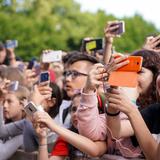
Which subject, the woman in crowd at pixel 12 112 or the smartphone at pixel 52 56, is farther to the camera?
the smartphone at pixel 52 56

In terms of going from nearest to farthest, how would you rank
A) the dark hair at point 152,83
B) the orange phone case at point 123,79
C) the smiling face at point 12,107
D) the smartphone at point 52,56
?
1. the orange phone case at point 123,79
2. the dark hair at point 152,83
3. the smiling face at point 12,107
4. the smartphone at point 52,56

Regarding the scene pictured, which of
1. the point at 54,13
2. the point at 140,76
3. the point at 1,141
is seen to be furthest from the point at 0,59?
the point at 54,13

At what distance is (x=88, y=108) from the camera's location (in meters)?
3.02

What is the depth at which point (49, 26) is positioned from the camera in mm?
53344

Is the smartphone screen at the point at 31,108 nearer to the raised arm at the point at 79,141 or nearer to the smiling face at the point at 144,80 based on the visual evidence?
the raised arm at the point at 79,141

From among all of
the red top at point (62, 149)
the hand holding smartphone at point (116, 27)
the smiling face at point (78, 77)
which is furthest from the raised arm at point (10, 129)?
the hand holding smartphone at point (116, 27)

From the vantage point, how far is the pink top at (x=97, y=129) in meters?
3.02

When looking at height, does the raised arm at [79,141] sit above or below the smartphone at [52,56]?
below

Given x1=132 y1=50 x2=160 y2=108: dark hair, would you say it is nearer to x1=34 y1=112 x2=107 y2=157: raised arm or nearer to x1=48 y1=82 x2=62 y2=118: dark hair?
x1=34 y1=112 x2=107 y2=157: raised arm

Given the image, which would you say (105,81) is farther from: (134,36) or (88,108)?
(134,36)

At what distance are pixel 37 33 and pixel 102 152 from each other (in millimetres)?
47021

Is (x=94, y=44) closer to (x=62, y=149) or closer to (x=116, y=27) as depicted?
(x=116, y=27)

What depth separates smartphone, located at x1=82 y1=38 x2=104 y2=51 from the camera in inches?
214

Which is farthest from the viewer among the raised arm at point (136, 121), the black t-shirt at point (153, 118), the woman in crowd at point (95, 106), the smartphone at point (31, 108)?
the smartphone at point (31, 108)
